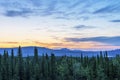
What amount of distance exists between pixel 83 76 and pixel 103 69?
12.4 metres

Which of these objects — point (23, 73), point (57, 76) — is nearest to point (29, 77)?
point (23, 73)

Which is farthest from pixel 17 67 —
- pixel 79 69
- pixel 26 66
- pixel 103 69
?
pixel 103 69

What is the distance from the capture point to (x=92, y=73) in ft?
535

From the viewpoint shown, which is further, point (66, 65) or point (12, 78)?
point (66, 65)

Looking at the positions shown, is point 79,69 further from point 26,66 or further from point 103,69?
point 26,66

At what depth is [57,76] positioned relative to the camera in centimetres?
16850

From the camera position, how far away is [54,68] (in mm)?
177500

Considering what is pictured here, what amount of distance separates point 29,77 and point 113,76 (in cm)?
4484

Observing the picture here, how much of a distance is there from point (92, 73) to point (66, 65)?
17048 millimetres

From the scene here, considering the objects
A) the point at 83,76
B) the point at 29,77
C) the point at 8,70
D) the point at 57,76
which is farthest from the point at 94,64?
the point at 8,70

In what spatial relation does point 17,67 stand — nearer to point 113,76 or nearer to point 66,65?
point 66,65

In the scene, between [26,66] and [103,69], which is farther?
[26,66]

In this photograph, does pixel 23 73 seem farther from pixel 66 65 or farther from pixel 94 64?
pixel 94 64

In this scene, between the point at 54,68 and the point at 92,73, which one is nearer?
the point at 92,73
